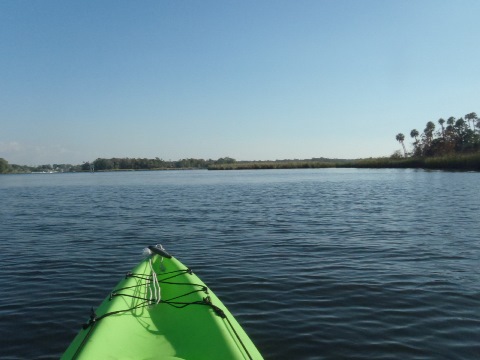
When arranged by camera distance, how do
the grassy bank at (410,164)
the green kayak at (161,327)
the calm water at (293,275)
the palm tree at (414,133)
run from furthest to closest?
1. the palm tree at (414,133)
2. the grassy bank at (410,164)
3. the calm water at (293,275)
4. the green kayak at (161,327)

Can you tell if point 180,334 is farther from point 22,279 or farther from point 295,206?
point 295,206

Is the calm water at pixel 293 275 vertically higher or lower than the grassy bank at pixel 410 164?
lower

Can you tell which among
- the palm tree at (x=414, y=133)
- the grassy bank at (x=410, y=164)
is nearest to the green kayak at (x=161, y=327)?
the grassy bank at (x=410, y=164)

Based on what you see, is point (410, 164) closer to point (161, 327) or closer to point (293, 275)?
point (293, 275)

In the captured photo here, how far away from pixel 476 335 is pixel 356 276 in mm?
3285

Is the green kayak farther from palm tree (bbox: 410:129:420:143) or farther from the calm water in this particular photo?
palm tree (bbox: 410:129:420:143)

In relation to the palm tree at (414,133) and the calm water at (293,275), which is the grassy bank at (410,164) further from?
the calm water at (293,275)

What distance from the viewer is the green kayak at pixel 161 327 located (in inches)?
175

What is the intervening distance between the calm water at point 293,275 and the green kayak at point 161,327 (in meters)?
1.13

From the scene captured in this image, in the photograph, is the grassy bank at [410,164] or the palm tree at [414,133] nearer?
the grassy bank at [410,164]

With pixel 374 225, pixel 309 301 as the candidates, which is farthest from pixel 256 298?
pixel 374 225

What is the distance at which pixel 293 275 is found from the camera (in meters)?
9.36

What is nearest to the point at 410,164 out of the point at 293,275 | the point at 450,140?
the point at 450,140

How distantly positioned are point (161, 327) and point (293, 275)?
4.63 meters
